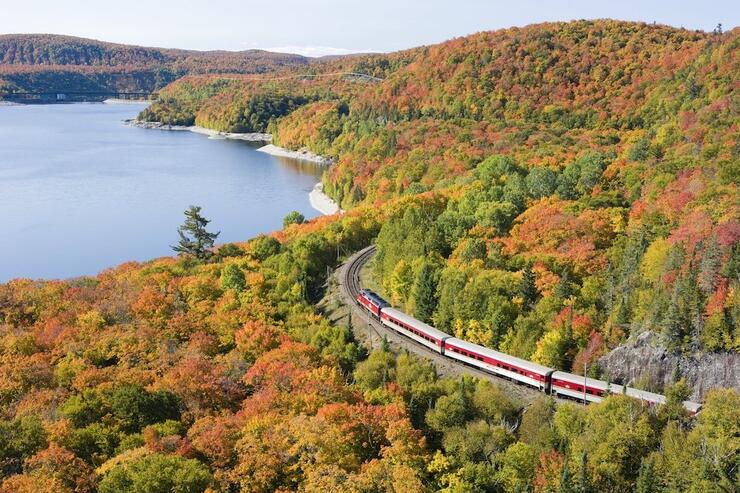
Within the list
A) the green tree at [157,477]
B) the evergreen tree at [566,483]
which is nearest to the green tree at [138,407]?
the green tree at [157,477]

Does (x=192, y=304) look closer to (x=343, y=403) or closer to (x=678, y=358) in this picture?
(x=343, y=403)

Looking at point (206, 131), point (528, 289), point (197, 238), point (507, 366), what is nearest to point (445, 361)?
point (507, 366)

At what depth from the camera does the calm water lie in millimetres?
76688

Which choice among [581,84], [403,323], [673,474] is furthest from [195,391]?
[581,84]

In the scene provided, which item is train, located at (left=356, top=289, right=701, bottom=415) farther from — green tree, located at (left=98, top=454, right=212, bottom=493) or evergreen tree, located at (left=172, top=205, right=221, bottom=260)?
evergreen tree, located at (left=172, top=205, right=221, bottom=260)

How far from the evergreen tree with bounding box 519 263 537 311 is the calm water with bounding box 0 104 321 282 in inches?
1948

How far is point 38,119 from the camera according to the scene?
196 metres

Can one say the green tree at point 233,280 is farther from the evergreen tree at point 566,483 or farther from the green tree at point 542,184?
Result: the green tree at point 542,184

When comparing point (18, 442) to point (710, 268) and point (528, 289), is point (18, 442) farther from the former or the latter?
point (710, 268)

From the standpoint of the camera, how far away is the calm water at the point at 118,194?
7669cm

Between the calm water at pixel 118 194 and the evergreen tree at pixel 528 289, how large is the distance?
49.5 m

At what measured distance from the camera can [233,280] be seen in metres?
48.0

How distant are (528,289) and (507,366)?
6.39m

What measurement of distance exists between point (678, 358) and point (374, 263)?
83.1 feet
